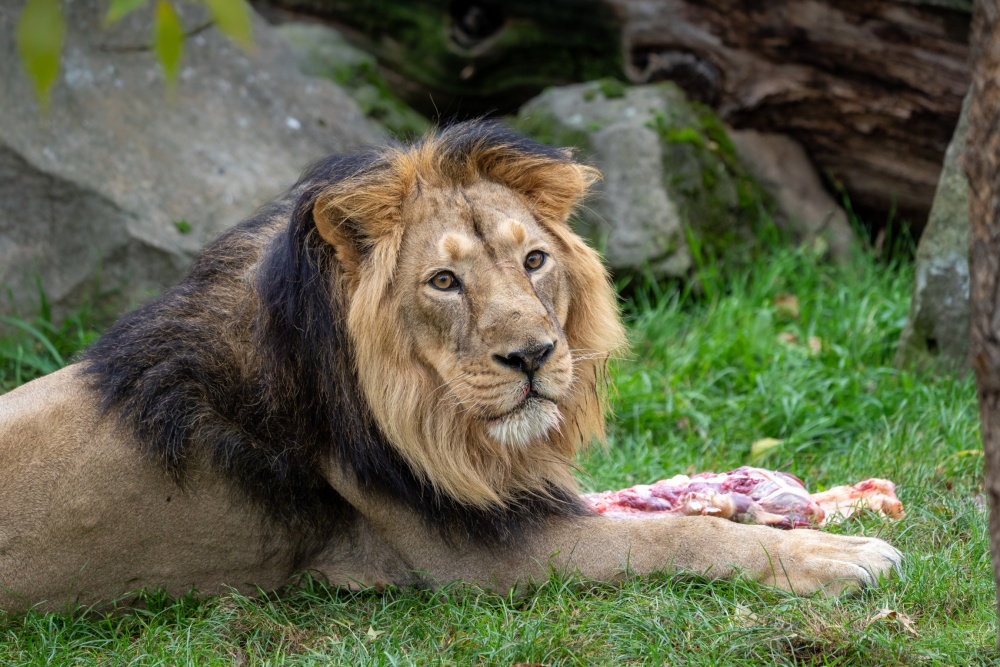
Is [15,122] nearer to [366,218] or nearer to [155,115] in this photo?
[155,115]

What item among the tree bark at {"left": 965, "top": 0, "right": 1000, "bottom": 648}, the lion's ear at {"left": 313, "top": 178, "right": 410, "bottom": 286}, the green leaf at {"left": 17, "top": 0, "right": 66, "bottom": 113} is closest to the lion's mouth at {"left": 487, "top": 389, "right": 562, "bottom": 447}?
the lion's ear at {"left": 313, "top": 178, "right": 410, "bottom": 286}

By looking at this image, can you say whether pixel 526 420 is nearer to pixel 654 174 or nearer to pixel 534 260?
pixel 534 260

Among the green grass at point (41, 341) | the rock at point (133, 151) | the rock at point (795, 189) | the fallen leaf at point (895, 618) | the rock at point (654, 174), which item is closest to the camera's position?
the fallen leaf at point (895, 618)

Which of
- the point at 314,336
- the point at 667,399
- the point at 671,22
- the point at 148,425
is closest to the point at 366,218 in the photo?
the point at 314,336

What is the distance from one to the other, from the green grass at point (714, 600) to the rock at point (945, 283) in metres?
0.18

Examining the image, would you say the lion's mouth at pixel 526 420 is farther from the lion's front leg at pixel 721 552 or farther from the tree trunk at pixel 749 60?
the tree trunk at pixel 749 60

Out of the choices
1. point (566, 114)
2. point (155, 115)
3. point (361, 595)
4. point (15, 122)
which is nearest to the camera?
point (361, 595)

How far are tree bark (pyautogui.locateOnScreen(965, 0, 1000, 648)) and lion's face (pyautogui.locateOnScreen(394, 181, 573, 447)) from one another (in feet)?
4.89

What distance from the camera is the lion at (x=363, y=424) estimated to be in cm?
378

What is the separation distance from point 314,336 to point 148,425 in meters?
0.63

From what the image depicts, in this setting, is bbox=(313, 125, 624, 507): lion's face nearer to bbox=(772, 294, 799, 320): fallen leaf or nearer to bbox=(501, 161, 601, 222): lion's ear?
bbox=(501, 161, 601, 222): lion's ear

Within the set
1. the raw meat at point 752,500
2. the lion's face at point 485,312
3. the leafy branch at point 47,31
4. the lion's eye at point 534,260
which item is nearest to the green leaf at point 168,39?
the leafy branch at point 47,31

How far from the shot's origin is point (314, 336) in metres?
→ 3.84

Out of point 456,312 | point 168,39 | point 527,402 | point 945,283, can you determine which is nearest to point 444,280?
point 456,312
